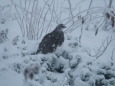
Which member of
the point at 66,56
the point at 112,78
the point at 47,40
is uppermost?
the point at 47,40

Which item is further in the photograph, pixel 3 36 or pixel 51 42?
pixel 3 36

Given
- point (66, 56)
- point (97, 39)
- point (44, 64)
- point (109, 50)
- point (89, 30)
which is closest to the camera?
point (44, 64)

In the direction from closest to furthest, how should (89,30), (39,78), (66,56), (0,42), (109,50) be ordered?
(39,78) → (66,56) → (0,42) → (109,50) → (89,30)

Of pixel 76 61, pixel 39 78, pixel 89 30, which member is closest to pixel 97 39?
pixel 89 30

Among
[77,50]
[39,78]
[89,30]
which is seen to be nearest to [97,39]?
[89,30]

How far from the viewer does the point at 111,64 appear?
298 cm

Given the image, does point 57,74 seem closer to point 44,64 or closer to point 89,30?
point 44,64

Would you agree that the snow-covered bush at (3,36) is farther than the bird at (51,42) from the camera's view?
Yes

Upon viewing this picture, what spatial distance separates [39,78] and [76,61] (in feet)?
2.03

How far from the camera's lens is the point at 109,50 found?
176 inches

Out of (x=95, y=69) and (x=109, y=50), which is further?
(x=109, y=50)

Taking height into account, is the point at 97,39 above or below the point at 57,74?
above

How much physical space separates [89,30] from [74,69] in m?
2.55

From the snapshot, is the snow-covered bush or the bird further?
the snow-covered bush
